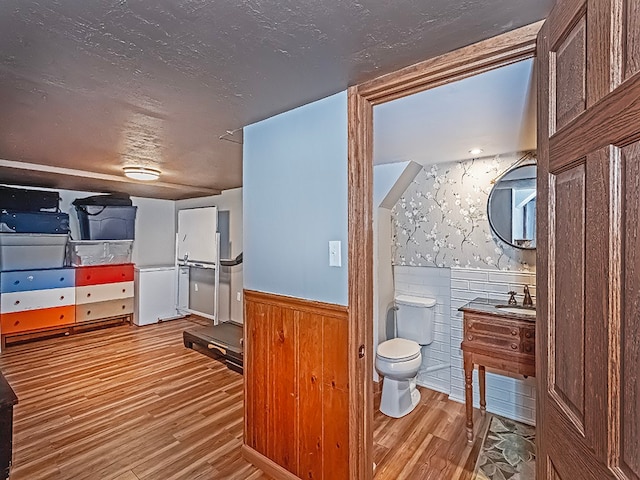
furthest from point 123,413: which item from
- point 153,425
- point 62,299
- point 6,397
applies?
point 62,299

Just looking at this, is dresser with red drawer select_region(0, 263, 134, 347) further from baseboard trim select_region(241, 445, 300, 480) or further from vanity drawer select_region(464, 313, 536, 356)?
vanity drawer select_region(464, 313, 536, 356)

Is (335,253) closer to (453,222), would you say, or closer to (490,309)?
(490,309)

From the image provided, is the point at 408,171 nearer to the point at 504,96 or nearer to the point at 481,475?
the point at 504,96

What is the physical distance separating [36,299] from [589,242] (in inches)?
213

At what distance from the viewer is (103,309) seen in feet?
15.4

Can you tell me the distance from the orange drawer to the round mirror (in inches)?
202

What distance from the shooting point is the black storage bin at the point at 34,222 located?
154 inches

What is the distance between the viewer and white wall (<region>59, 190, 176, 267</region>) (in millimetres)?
5383

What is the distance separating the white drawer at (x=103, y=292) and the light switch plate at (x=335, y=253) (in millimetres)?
4396

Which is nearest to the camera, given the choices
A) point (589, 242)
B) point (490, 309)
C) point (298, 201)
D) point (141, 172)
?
point (589, 242)

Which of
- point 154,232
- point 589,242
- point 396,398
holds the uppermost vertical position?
point 154,232

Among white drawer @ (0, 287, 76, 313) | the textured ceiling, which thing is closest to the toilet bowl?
the textured ceiling

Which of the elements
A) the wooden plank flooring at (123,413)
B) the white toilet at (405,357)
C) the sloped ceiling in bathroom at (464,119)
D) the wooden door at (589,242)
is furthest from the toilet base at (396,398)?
the sloped ceiling in bathroom at (464,119)

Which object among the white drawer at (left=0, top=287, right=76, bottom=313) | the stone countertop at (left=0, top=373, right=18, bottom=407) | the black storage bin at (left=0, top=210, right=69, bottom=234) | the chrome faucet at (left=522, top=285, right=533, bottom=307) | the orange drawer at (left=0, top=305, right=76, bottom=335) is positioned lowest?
the orange drawer at (left=0, top=305, right=76, bottom=335)
